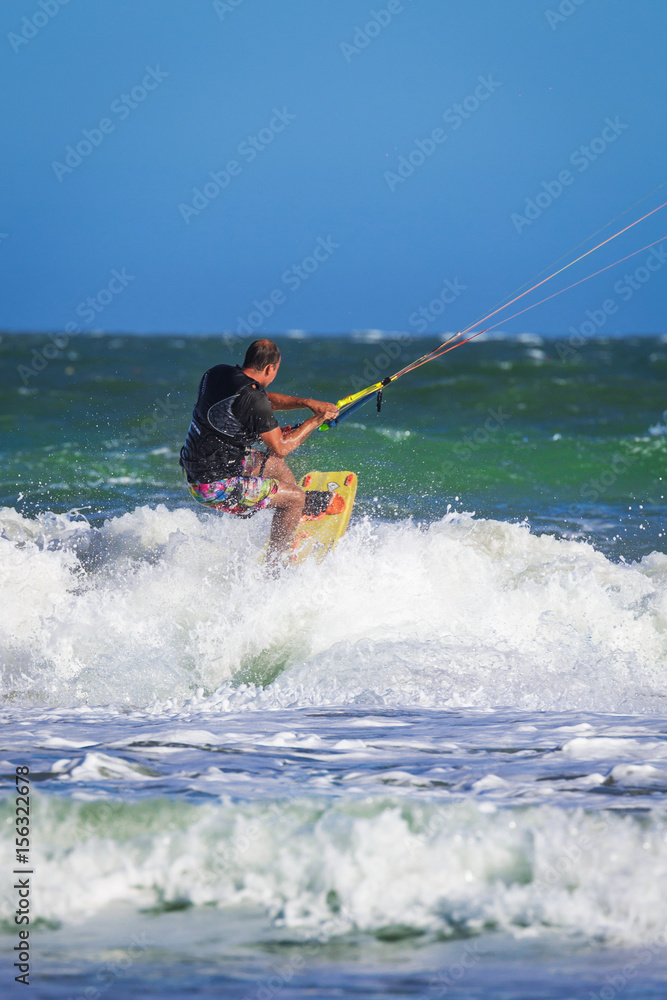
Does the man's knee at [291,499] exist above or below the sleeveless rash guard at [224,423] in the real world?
below

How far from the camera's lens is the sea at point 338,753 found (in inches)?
108

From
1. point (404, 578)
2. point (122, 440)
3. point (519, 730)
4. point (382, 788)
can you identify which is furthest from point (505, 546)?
point (122, 440)

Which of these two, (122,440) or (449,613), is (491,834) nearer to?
(449,613)

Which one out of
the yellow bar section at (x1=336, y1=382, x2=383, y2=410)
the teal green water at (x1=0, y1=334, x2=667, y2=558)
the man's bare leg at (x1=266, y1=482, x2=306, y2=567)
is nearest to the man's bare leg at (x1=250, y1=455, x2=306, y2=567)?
the man's bare leg at (x1=266, y1=482, x2=306, y2=567)

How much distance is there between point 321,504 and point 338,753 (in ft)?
9.98

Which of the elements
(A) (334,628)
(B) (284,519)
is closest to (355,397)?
(B) (284,519)

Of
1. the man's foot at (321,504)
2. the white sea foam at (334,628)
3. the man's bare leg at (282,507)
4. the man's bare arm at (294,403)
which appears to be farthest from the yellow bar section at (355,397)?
the white sea foam at (334,628)

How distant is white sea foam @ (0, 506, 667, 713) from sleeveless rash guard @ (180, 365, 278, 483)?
0.80 m

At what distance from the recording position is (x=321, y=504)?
6.89 metres

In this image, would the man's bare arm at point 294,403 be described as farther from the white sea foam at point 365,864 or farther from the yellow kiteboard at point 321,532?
the white sea foam at point 365,864

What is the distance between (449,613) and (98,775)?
122 inches

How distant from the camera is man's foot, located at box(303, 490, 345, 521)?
6.79 m

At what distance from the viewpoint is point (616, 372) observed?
88.5 feet

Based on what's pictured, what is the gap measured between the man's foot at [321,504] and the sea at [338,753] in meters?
0.40
